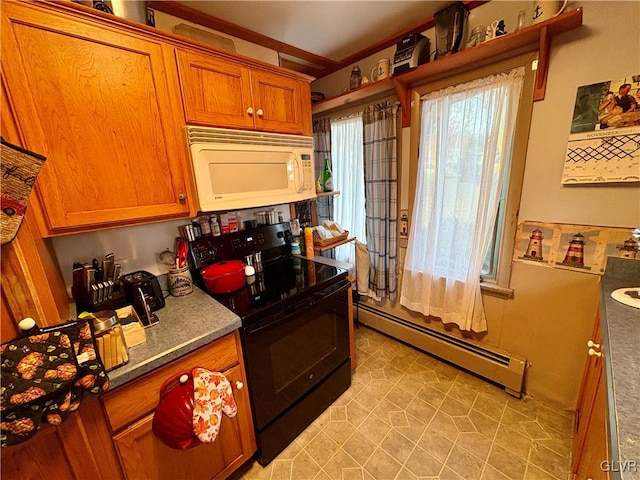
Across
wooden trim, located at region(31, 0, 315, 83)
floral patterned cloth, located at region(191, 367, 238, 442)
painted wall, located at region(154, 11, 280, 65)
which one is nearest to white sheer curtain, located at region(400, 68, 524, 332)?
painted wall, located at region(154, 11, 280, 65)

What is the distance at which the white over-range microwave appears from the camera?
4.09 ft

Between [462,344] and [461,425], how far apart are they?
543 millimetres

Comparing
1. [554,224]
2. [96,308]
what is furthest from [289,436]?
[554,224]

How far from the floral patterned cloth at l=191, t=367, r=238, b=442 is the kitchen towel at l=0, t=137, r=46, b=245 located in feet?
2.30

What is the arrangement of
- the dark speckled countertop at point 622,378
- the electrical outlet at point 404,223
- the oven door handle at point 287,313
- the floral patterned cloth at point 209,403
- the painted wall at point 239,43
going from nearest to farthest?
the dark speckled countertop at point 622,378 → the floral patterned cloth at point 209,403 → the oven door handle at point 287,313 → the painted wall at point 239,43 → the electrical outlet at point 404,223

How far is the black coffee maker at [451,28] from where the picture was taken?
58.0 inches

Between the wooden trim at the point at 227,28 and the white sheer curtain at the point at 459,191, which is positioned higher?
the wooden trim at the point at 227,28

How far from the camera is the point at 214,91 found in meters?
1.30

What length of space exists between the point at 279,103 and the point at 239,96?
0.87 ft

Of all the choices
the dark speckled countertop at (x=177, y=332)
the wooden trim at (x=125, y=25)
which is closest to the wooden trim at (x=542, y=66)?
the wooden trim at (x=125, y=25)

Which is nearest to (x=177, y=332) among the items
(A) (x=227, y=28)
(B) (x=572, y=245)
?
(A) (x=227, y=28)

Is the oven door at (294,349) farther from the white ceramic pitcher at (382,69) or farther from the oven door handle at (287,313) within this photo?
the white ceramic pitcher at (382,69)

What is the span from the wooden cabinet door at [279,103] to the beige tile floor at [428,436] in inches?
74.4

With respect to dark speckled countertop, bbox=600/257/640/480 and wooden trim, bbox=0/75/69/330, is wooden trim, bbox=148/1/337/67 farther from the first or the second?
dark speckled countertop, bbox=600/257/640/480
